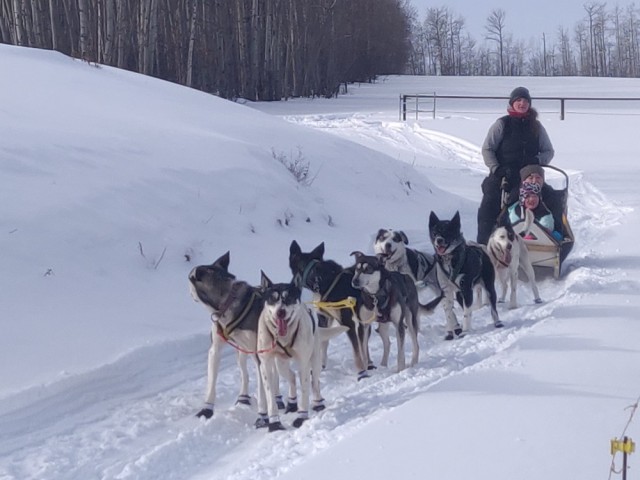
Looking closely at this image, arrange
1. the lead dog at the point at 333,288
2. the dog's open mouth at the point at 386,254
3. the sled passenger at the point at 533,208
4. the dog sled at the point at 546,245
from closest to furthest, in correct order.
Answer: the lead dog at the point at 333,288 → the dog's open mouth at the point at 386,254 → the dog sled at the point at 546,245 → the sled passenger at the point at 533,208

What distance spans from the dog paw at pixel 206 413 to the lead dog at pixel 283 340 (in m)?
0.43

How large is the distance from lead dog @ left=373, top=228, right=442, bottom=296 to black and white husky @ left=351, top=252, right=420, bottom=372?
0.83 metres

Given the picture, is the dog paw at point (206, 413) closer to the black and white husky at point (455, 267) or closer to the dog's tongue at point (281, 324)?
the dog's tongue at point (281, 324)

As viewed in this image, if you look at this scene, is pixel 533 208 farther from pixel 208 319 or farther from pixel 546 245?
pixel 208 319

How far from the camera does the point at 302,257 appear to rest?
262 inches

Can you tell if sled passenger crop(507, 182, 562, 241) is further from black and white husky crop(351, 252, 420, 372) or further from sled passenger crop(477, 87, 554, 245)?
black and white husky crop(351, 252, 420, 372)

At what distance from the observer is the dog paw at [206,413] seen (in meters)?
5.66

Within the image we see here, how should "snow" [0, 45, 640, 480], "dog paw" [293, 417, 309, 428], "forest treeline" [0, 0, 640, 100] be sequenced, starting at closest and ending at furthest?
1. "snow" [0, 45, 640, 480]
2. "dog paw" [293, 417, 309, 428]
3. "forest treeline" [0, 0, 640, 100]

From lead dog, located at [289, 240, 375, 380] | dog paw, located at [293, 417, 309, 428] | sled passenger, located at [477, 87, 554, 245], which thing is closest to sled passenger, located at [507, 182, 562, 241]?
sled passenger, located at [477, 87, 554, 245]

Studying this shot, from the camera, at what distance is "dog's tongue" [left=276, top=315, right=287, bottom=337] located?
5.30 metres

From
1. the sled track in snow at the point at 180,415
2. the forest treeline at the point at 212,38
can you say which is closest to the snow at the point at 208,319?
the sled track in snow at the point at 180,415

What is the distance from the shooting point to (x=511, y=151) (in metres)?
10.0

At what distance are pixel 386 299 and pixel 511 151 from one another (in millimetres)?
4013

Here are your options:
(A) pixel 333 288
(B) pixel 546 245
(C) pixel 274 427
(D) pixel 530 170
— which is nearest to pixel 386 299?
(A) pixel 333 288
